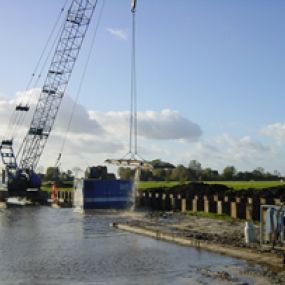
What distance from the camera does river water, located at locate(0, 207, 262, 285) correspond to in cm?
1495

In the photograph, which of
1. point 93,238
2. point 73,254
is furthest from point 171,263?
point 93,238

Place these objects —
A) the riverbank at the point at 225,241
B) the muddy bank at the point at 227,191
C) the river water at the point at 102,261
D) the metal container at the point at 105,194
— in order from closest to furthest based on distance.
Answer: the river water at the point at 102,261
the riverbank at the point at 225,241
the muddy bank at the point at 227,191
the metal container at the point at 105,194

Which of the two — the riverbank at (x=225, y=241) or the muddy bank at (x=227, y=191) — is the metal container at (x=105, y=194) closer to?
the muddy bank at (x=227, y=191)

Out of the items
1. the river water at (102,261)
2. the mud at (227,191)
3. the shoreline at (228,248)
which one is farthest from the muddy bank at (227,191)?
the river water at (102,261)

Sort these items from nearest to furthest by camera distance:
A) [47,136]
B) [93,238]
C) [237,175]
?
[93,238] < [47,136] < [237,175]

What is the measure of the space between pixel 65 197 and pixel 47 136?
38.4 ft

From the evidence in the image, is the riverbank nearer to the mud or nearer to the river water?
the river water

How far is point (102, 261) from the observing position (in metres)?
17.9

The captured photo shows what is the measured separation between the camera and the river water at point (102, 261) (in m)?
14.9

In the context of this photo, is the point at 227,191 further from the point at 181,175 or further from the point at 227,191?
the point at 181,175

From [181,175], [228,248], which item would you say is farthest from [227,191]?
[181,175]

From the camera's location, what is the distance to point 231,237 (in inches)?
888

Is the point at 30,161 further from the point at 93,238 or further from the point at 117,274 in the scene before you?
the point at 117,274

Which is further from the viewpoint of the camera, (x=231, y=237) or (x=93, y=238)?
(x=93, y=238)
